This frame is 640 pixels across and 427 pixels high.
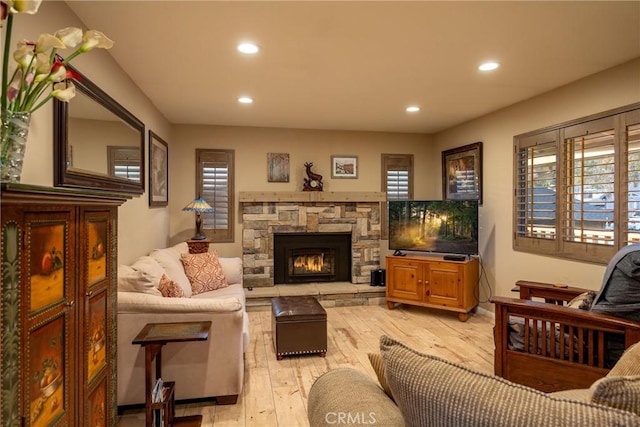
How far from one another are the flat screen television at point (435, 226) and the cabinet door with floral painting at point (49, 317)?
4049 millimetres

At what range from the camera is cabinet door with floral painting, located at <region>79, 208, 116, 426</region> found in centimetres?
147

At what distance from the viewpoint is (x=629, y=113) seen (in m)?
2.83

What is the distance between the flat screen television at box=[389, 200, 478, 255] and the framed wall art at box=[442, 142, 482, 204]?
0.40 metres

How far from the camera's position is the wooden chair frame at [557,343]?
6.83 feet

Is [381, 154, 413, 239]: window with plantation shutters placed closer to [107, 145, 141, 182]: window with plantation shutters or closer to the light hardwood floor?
the light hardwood floor

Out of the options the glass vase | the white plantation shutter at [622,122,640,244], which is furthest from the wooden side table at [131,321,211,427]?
the white plantation shutter at [622,122,640,244]

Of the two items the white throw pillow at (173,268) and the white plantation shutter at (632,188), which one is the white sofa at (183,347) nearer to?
the white throw pillow at (173,268)

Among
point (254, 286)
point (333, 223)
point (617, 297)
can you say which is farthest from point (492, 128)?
point (254, 286)

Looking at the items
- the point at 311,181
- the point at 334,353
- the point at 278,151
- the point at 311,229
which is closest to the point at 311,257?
the point at 311,229

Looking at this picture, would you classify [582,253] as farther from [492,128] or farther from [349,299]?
[349,299]

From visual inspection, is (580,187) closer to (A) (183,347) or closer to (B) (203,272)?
(A) (183,347)

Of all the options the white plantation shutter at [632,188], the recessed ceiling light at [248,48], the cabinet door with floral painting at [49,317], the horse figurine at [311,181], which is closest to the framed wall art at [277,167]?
the horse figurine at [311,181]

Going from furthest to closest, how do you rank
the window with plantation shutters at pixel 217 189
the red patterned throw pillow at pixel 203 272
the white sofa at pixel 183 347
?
the window with plantation shutters at pixel 217 189 < the red patterned throw pillow at pixel 203 272 < the white sofa at pixel 183 347

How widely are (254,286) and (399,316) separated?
2.02m
